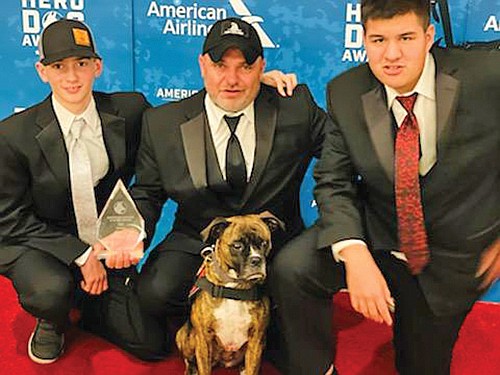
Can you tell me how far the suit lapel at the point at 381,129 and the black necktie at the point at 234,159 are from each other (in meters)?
0.47

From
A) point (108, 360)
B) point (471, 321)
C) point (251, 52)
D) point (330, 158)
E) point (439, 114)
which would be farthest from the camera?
point (471, 321)

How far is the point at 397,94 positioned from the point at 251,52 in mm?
485

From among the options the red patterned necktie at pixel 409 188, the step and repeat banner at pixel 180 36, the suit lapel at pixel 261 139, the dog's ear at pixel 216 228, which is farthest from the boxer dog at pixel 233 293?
the step and repeat banner at pixel 180 36

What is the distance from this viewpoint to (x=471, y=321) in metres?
2.65

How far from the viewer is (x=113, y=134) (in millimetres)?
2324

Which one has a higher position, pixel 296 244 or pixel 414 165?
pixel 414 165

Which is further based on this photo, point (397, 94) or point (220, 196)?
point (220, 196)

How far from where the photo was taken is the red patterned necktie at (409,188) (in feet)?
5.99

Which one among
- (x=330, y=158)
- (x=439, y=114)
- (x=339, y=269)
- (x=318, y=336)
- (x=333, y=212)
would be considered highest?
(x=439, y=114)

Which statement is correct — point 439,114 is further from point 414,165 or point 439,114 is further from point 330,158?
point 330,158

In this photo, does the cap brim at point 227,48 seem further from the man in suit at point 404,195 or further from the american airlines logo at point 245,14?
the american airlines logo at point 245,14

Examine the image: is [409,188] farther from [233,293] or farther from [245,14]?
[245,14]

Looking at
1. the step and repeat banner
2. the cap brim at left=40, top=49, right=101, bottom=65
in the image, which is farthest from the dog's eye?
the step and repeat banner

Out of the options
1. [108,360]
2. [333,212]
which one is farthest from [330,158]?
[108,360]
